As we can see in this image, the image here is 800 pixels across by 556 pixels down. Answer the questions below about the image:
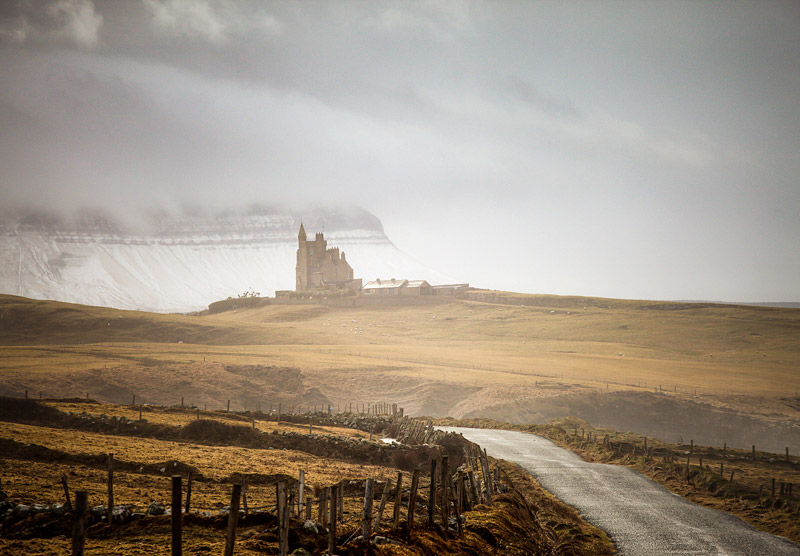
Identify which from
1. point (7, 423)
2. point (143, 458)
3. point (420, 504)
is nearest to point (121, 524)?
point (420, 504)

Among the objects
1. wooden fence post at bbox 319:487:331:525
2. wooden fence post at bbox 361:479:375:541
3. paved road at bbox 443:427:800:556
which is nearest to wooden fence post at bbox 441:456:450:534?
wooden fence post at bbox 319:487:331:525

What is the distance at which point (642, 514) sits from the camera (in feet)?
65.9

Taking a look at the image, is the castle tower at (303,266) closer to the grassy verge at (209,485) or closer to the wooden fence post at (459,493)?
the grassy verge at (209,485)

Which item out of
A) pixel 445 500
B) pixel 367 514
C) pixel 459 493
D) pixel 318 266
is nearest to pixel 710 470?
pixel 459 493

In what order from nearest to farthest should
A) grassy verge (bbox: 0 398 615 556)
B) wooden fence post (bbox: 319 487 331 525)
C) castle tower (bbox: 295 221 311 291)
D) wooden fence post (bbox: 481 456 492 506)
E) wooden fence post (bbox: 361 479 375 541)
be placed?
1. wooden fence post (bbox: 361 479 375 541)
2. grassy verge (bbox: 0 398 615 556)
3. wooden fence post (bbox: 319 487 331 525)
4. wooden fence post (bbox: 481 456 492 506)
5. castle tower (bbox: 295 221 311 291)

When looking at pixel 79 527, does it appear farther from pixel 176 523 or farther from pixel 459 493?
pixel 459 493

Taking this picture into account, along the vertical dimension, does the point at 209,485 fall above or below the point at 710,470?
above

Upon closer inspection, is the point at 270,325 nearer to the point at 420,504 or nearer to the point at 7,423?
the point at 7,423

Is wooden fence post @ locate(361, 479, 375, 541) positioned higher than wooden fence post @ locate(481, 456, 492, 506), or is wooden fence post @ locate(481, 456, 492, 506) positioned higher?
wooden fence post @ locate(361, 479, 375, 541)

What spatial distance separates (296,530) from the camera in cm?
1154

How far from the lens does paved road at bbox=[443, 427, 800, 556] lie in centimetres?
1703

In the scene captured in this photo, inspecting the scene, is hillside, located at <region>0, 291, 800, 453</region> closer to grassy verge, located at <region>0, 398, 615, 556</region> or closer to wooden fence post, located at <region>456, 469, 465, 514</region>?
grassy verge, located at <region>0, 398, 615, 556</region>

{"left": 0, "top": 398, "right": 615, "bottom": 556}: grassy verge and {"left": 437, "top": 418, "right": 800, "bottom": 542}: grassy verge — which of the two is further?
{"left": 437, "top": 418, "right": 800, "bottom": 542}: grassy verge

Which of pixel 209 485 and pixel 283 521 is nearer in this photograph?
pixel 283 521
